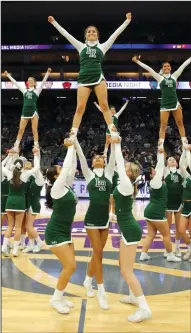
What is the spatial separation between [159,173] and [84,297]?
5.68 feet

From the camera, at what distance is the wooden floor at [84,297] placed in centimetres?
316

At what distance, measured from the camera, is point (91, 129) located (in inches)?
731

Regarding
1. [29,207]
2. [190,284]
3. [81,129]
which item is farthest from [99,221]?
[81,129]

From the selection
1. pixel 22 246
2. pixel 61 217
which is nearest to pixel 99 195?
pixel 61 217

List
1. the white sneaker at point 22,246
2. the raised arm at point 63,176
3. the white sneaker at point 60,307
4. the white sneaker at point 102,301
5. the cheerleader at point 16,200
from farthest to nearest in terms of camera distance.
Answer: the white sneaker at point 22,246 < the cheerleader at point 16,200 < the white sneaker at point 102,301 < the white sneaker at point 60,307 < the raised arm at point 63,176

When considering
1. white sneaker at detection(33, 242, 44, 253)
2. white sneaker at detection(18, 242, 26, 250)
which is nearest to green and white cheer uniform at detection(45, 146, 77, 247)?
white sneaker at detection(33, 242, 44, 253)

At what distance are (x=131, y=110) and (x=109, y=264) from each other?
15199 mm

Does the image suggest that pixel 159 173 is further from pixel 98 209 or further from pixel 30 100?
pixel 30 100

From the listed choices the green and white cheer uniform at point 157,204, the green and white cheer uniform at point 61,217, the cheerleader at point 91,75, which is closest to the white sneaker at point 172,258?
the green and white cheer uniform at point 157,204

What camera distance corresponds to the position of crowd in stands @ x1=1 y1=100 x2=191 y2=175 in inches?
645

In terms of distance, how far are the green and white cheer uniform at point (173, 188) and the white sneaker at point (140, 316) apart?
2576 millimetres

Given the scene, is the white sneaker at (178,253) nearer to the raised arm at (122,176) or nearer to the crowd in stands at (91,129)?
the raised arm at (122,176)

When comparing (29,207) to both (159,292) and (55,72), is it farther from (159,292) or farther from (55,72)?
(55,72)

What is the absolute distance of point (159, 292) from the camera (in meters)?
4.01
